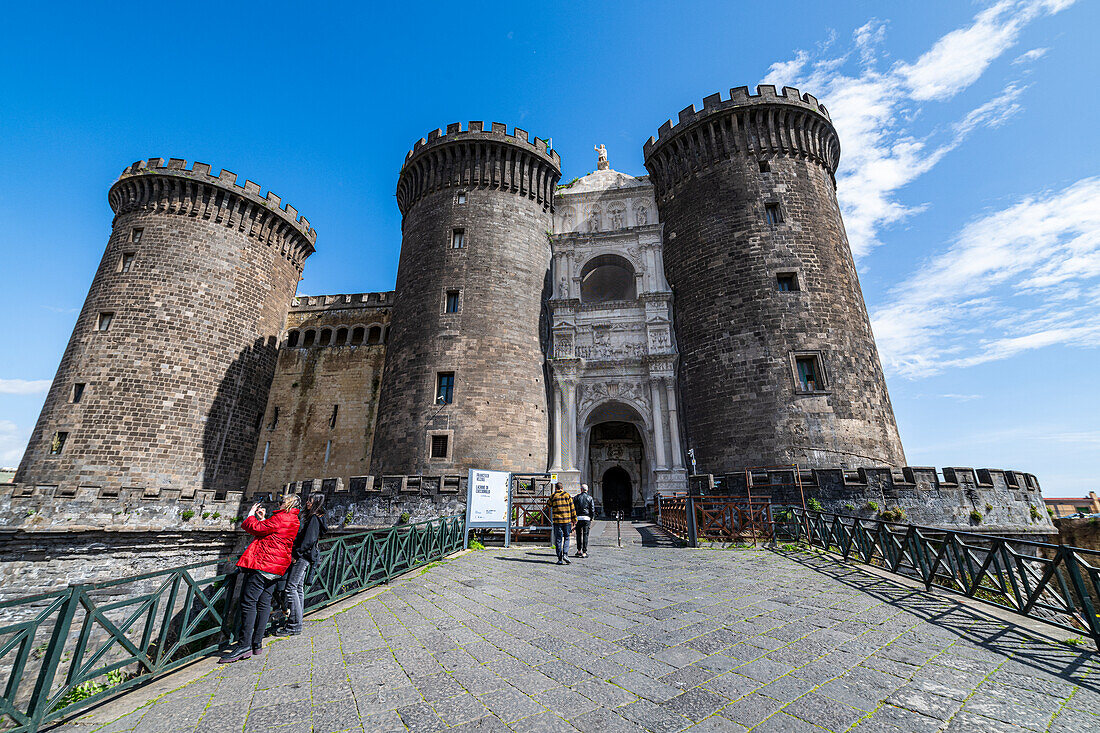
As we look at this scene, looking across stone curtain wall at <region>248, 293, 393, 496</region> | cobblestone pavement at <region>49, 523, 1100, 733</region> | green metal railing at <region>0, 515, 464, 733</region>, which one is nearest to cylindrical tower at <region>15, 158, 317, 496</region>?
stone curtain wall at <region>248, 293, 393, 496</region>

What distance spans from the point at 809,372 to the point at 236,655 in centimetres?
1787

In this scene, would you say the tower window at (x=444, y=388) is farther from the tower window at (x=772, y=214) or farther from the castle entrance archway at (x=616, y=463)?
the tower window at (x=772, y=214)

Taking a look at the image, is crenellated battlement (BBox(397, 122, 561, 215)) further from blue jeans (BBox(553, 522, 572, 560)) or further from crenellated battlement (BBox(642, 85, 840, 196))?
blue jeans (BBox(553, 522, 572, 560))

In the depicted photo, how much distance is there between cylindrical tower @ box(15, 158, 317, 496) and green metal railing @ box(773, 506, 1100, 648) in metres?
22.0

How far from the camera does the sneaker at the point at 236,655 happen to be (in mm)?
4387

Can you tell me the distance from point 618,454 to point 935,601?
1648cm

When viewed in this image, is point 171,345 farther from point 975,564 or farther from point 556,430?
point 975,564

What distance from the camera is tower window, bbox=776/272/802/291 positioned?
59.6ft

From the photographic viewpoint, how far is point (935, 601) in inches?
253

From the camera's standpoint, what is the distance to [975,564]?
6629 mm

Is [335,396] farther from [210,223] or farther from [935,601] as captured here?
[935,601]

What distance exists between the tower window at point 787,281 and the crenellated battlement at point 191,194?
24.3m

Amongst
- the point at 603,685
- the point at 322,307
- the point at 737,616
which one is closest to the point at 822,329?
the point at 737,616

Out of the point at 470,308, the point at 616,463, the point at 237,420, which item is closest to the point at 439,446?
the point at 470,308
